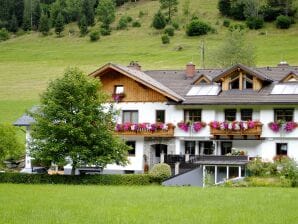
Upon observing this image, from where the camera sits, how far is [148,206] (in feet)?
74.6

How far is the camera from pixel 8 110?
7362 cm

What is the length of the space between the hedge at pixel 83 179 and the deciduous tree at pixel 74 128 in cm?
99

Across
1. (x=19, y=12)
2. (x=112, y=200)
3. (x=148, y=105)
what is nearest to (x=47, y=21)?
(x=19, y=12)

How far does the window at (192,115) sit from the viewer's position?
47.1 m

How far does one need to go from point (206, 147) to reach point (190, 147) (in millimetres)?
1146

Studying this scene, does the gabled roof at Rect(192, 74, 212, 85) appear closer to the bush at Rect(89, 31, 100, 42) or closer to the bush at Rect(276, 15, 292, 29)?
the bush at Rect(276, 15, 292, 29)

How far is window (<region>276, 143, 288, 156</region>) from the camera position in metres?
44.8

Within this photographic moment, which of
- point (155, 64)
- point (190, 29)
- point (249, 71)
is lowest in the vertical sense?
point (249, 71)

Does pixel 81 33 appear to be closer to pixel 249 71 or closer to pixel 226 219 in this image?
pixel 249 71

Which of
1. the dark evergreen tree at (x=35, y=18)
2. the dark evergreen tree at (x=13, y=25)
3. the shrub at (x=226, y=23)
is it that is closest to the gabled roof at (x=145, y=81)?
the shrub at (x=226, y=23)

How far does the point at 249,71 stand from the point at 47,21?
9677 cm

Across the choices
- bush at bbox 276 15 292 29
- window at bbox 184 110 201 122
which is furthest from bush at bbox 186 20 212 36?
window at bbox 184 110 201 122

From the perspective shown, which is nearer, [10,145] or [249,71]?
[10,145]

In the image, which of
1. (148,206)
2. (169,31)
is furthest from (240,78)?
(169,31)
